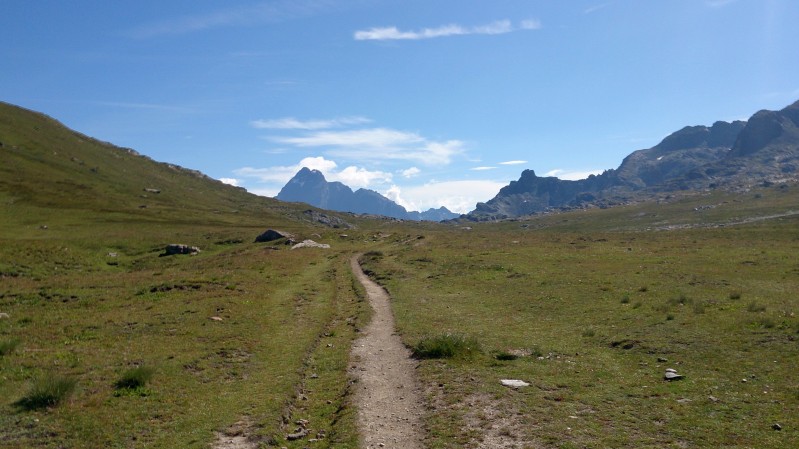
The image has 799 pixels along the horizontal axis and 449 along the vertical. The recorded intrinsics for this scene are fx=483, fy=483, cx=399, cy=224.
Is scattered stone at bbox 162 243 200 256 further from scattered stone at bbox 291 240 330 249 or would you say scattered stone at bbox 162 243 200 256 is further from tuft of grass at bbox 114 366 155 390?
tuft of grass at bbox 114 366 155 390

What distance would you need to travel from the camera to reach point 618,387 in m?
16.8

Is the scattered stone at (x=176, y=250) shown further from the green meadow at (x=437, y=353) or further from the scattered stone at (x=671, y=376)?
the scattered stone at (x=671, y=376)

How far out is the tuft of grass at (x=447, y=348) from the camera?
21.0 meters

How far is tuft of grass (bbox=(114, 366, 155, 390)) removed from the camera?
17.2 meters

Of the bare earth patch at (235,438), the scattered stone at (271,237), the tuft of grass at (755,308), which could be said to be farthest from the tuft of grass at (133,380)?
the scattered stone at (271,237)

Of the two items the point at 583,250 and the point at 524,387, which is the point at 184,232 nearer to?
the point at 583,250

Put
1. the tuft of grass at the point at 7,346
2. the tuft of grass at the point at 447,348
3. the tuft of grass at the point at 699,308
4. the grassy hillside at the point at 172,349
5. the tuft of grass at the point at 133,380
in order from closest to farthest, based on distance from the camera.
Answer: the grassy hillside at the point at 172,349 → the tuft of grass at the point at 133,380 → the tuft of grass at the point at 7,346 → the tuft of grass at the point at 447,348 → the tuft of grass at the point at 699,308

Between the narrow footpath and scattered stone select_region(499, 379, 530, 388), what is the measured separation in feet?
10.2

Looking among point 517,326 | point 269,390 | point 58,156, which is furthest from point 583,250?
point 58,156

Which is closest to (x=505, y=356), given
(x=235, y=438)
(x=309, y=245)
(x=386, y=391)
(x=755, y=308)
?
(x=386, y=391)

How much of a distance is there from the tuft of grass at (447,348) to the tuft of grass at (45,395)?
516 inches

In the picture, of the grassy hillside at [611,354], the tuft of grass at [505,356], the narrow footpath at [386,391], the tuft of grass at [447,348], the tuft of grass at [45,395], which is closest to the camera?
the grassy hillside at [611,354]

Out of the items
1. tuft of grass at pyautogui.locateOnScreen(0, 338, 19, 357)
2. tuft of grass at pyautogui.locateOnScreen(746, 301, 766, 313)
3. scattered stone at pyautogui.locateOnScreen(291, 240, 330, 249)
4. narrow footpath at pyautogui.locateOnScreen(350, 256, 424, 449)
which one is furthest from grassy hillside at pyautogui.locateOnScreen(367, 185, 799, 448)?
scattered stone at pyautogui.locateOnScreen(291, 240, 330, 249)

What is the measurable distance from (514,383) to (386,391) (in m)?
4.62
